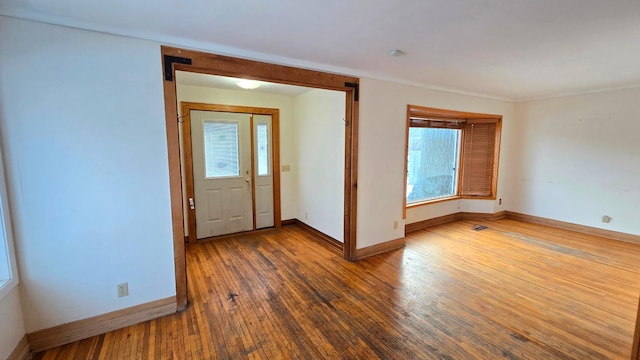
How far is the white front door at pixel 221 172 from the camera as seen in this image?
13.7 ft

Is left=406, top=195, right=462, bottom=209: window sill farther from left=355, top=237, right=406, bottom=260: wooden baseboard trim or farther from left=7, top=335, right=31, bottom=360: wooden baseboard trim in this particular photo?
left=7, top=335, right=31, bottom=360: wooden baseboard trim

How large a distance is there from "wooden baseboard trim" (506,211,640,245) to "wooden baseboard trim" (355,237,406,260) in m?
2.88

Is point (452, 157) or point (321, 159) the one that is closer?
point (321, 159)

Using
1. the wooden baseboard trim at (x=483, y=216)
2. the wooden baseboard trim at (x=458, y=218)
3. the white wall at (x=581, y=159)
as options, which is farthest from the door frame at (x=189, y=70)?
the white wall at (x=581, y=159)

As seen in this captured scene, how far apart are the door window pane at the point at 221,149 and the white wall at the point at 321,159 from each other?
1060 mm

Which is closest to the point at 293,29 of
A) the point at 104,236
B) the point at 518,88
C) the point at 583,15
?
the point at 583,15

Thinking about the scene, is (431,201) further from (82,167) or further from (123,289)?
(82,167)

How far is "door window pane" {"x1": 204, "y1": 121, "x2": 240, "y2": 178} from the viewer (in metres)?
4.24

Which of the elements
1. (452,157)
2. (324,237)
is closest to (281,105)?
(324,237)

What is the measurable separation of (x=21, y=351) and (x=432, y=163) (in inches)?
215

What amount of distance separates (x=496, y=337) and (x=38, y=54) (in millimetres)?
3837

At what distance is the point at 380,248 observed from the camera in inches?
149

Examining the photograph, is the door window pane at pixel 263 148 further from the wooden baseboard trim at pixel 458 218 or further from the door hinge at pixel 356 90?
the wooden baseboard trim at pixel 458 218

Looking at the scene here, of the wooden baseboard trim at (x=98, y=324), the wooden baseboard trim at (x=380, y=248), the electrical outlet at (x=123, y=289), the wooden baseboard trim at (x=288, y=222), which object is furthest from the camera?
the wooden baseboard trim at (x=288, y=222)
